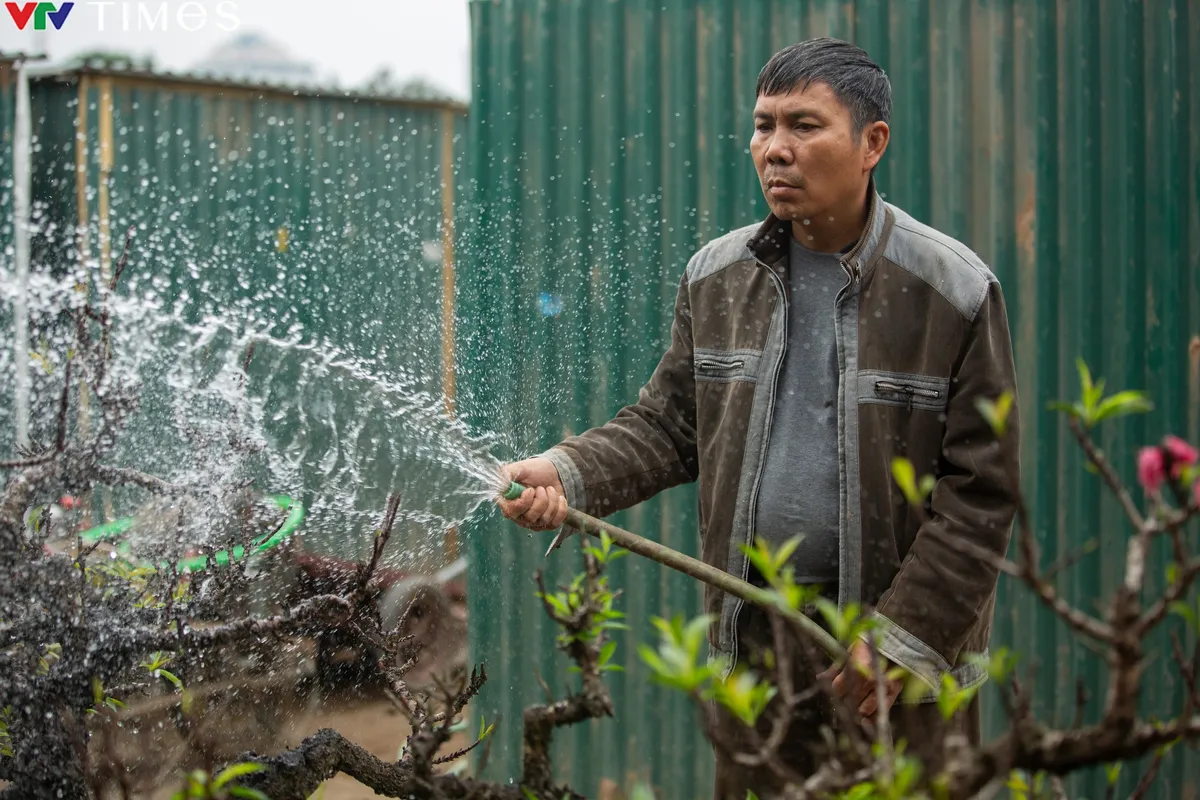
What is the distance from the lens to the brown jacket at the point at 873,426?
7.50 ft

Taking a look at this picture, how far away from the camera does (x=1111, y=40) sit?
3.61 metres

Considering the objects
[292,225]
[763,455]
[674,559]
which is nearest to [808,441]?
[763,455]

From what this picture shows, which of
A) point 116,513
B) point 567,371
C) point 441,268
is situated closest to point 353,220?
point 441,268

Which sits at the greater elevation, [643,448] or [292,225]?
[292,225]

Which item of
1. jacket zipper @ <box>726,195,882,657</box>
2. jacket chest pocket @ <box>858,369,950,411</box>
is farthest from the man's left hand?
jacket chest pocket @ <box>858,369,950,411</box>

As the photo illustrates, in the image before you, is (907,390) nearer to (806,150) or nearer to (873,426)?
(873,426)

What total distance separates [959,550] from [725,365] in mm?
724

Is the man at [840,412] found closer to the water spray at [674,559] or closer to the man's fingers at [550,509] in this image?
the man's fingers at [550,509]

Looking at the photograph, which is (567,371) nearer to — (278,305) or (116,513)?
(116,513)

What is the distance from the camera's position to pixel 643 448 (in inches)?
109

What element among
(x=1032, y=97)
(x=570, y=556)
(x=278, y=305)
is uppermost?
(x=1032, y=97)

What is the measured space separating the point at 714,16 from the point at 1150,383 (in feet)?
6.49

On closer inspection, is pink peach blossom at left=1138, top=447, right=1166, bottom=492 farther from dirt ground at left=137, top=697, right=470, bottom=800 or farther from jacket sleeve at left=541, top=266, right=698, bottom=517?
dirt ground at left=137, top=697, right=470, bottom=800

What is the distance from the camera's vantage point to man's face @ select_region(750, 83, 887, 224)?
239 centimetres
